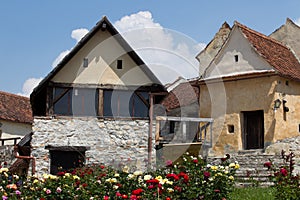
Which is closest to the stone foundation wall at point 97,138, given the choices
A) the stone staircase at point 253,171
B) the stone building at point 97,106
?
the stone building at point 97,106

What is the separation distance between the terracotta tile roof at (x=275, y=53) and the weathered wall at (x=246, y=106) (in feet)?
1.36

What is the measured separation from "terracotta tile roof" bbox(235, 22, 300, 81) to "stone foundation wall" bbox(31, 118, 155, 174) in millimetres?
5521

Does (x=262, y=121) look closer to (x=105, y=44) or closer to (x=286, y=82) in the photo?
(x=286, y=82)

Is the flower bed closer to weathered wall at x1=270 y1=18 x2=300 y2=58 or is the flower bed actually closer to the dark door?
the dark door

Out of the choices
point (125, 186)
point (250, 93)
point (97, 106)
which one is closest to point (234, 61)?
point (250, 93)

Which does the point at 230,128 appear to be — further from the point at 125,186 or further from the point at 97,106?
the point at 125,186

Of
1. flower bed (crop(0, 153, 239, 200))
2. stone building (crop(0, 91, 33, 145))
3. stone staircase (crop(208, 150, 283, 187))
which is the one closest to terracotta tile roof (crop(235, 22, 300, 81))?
stone staircase (crop(208, 150, 283, 187))

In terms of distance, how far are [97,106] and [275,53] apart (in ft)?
25.8

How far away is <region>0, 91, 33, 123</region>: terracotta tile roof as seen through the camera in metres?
28.8

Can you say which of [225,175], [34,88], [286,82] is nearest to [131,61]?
[34,88]

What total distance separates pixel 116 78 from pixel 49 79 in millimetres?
2348

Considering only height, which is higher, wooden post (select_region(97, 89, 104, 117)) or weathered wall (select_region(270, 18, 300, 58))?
weathered wall (select_region(270, 18, 300, 58))

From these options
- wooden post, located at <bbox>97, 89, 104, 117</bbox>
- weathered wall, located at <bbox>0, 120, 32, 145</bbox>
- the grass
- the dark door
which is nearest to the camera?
the grass

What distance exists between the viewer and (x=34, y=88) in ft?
48.8
